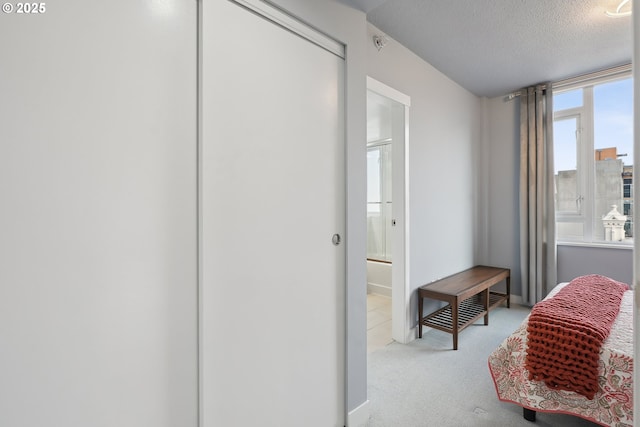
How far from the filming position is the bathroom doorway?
283 cm

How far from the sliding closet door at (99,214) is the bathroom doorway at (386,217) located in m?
1.77

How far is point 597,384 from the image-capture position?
1514 millimetres

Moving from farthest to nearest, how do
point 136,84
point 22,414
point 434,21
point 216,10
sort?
point 434,21 → point 216,10 → point 136,84 → point 22,414

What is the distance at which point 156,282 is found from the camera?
1071 millimetres

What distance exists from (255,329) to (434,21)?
8.18 ft

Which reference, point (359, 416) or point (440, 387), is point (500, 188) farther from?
point (359, 416)

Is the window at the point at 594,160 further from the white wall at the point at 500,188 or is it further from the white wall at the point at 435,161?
the white wall at the point at 435,161

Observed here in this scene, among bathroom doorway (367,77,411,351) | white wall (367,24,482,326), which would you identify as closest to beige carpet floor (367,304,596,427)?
bathroom doorway (367,77,411,351)

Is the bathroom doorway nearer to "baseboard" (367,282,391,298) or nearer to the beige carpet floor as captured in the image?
"baseboard" (367,282,391,298)

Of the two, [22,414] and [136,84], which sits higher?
[136,84]

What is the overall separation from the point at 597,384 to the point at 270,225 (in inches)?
68.3

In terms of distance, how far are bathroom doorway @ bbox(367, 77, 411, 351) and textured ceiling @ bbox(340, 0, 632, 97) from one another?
50 centimetres

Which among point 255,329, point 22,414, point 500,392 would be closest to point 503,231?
point 500,392

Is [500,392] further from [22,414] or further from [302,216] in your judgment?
[22,414]
